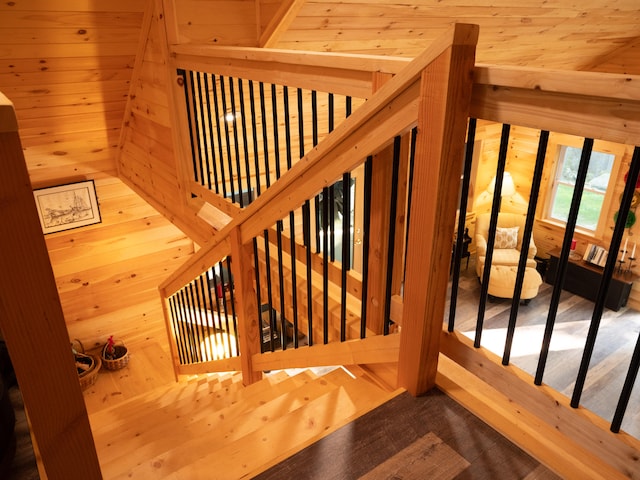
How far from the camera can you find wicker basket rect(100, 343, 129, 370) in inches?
214

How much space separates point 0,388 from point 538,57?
18.6ft

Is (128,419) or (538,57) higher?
(538,57)

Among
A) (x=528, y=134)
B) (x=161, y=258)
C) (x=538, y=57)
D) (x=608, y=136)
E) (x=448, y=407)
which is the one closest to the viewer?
(x=608, y=136)

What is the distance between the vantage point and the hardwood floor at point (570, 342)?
4820 millimetres

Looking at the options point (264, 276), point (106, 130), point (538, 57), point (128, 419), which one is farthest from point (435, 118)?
point (538, 57)

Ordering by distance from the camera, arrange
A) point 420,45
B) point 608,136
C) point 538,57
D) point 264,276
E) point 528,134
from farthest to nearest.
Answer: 1. point 528,134
2. point 538,57
3. point 420,45
4. point 264,276
5. point 608,136

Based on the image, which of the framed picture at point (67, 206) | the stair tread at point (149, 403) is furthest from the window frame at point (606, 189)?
the framed picture at point (67, 206)

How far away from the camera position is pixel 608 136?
913 mm

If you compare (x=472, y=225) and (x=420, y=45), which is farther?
(x=472, y=225)

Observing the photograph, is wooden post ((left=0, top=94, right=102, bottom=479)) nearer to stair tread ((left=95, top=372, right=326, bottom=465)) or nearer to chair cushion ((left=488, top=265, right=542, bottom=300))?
stair tread ((left=95, top=372, right=326, bottom=465))

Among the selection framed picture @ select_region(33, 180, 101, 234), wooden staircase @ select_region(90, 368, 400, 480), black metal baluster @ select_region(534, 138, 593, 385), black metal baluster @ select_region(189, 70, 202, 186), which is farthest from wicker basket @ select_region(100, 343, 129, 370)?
black metal baluster @ select_region(534, 138, 593, 385)

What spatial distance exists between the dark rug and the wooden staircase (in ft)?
0.16

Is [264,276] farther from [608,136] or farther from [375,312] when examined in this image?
[608,136]

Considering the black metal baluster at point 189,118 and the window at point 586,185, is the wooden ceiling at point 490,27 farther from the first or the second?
the window at point 586,185
